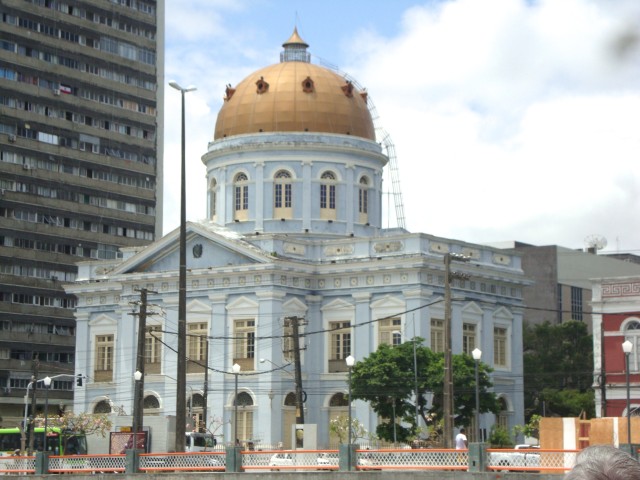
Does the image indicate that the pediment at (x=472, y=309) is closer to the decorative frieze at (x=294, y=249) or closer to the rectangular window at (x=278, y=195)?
the decorative frieze at (x=294, y=249)

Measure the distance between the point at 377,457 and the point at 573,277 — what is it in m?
82.7

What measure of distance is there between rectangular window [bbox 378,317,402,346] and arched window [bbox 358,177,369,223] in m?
9.55

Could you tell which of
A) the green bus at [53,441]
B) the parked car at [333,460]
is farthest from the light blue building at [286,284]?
the parked car at [333,460]

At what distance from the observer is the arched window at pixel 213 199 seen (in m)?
79.8

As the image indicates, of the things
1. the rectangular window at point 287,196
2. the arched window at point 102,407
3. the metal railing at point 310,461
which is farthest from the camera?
the rectangular window at point 287,196

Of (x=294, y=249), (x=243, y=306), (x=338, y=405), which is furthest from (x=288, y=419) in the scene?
(x=294, y=249)

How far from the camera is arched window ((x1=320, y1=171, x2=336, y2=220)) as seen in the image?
76.8 meters

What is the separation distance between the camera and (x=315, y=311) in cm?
7231

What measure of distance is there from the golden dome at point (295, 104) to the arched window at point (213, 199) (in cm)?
292

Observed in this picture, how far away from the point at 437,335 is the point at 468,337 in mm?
3329

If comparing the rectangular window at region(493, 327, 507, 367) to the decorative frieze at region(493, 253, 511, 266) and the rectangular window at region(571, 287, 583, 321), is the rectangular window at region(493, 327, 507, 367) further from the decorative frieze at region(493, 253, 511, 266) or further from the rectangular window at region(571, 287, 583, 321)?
the rectangular window at region(571, 287, 583, 321)

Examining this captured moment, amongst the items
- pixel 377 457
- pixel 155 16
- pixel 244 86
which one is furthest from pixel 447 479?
pixel 155 16

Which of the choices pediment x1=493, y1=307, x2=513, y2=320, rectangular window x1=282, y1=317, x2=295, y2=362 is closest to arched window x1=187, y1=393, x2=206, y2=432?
rectangular window x1=282, y1=317, x2=295, y2=362

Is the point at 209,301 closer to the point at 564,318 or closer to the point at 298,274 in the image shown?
the point at 298,274
